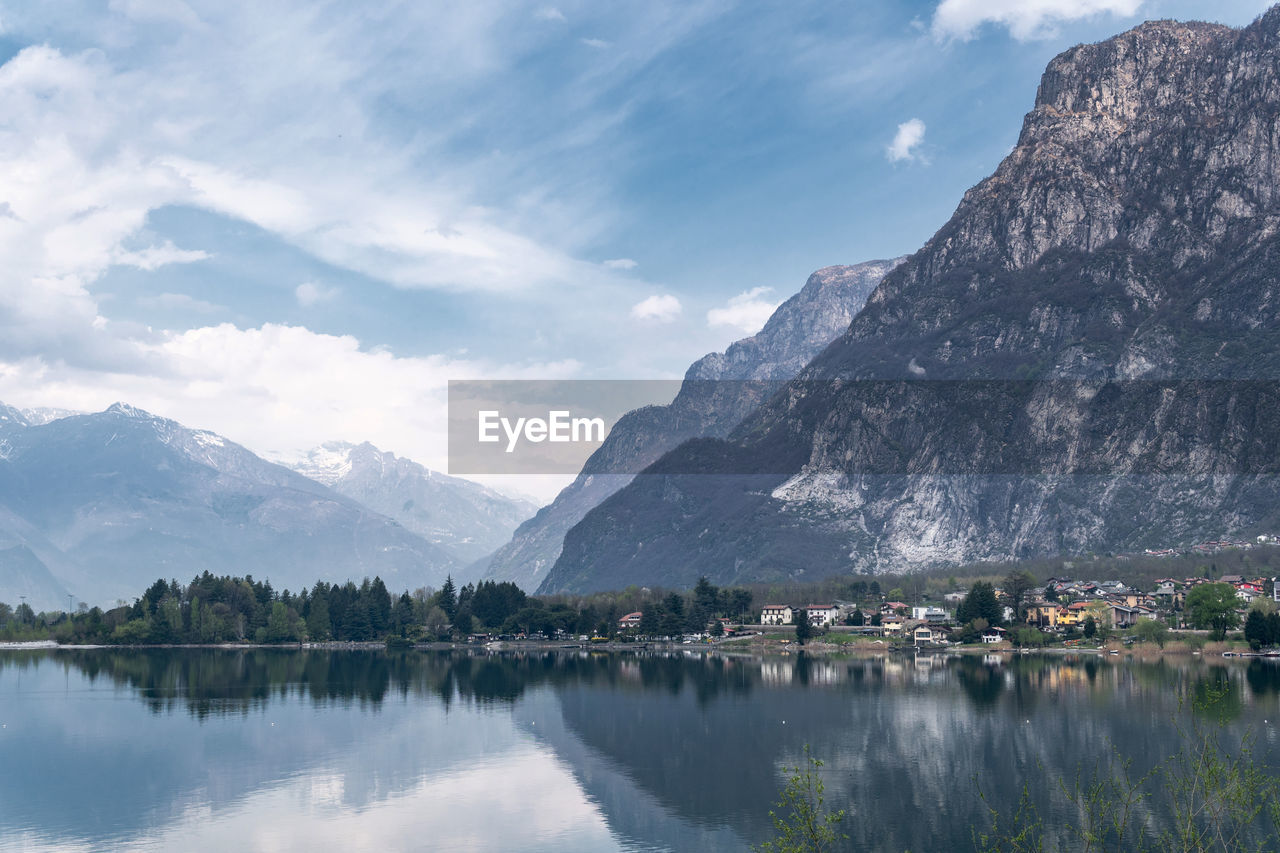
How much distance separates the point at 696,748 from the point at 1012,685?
2419 inches

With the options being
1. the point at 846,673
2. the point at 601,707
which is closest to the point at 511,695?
the point at 601,707

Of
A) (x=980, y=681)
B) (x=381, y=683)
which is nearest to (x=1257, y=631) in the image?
(x=980, y=681)

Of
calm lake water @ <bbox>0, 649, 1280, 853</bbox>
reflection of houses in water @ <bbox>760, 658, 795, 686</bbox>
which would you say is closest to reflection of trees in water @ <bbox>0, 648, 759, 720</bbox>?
calm lake water @ <bbox>0, 649, 1280, 853</bbox>

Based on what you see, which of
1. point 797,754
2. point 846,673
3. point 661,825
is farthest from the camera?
point 846,673

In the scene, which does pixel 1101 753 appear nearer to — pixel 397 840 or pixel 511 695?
pixel 397 840

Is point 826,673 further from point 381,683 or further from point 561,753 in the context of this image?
point 561,753

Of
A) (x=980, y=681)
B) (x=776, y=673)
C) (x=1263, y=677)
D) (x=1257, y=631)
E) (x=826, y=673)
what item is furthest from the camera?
(x=1257, y=631)

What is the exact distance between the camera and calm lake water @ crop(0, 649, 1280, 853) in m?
73.2

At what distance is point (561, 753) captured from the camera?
103 meters

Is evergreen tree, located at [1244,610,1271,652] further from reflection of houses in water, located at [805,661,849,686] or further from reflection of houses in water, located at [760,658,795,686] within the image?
reflection of houses in water, located at [760,658,795,686]

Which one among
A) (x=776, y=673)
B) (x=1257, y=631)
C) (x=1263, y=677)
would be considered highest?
(x=1257, y=631)

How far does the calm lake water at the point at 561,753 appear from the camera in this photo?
73.2 m

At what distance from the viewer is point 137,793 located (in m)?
85.6

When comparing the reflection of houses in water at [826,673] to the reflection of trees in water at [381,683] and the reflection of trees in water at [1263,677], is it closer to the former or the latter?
the reflection of trees in water at [381,683]
